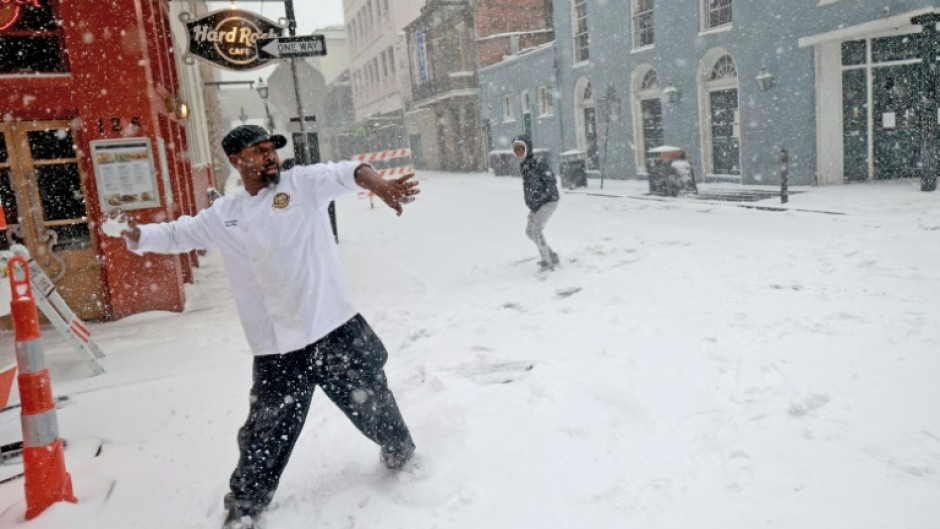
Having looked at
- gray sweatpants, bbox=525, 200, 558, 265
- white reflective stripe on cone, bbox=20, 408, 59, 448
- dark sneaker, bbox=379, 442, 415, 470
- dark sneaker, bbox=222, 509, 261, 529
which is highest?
gray sweatpants, bbox=525, 200, 558, 265

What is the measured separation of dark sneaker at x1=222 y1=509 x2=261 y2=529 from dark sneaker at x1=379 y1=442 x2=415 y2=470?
67 cm

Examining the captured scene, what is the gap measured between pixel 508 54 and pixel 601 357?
2893 cm

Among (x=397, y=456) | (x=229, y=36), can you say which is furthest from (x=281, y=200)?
(x=229, y=36)

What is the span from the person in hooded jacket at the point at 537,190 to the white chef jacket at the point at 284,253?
513 centimetres

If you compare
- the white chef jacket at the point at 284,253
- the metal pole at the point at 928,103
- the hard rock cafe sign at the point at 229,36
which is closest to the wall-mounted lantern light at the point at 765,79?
the metal pole at the point at 928,103

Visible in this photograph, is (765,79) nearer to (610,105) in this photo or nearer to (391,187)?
(610,105)

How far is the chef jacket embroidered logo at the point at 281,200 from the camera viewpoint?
303 cm

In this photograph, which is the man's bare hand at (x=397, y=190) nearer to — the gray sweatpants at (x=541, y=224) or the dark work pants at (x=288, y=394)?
the dark work pants at (x=288, y=394)

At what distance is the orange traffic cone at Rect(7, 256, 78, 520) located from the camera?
3191 mm

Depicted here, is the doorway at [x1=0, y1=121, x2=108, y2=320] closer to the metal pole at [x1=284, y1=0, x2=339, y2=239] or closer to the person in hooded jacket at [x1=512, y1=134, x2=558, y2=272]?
the metal pole at [x1=284, y1=0, x2=339, y2=239]

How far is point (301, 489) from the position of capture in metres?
3.46

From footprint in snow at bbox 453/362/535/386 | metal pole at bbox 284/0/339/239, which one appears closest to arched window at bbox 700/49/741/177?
metal pole at bbox 284/0/339/239

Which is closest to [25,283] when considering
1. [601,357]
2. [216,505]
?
[216,505]

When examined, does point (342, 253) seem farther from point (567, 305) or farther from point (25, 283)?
point (25, 283)
